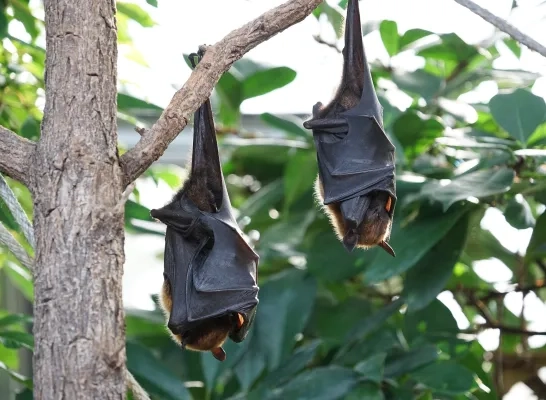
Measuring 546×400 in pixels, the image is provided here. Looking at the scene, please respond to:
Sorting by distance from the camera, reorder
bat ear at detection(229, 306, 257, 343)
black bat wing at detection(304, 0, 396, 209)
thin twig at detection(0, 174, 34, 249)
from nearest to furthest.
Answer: thin twig at detection(0, 174, 34, 249) < bat ear at detection(229, 306, 257, 343) < black bat wing at detection(304, 0, 396, 209)

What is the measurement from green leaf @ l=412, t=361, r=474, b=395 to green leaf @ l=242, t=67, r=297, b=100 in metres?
0.94

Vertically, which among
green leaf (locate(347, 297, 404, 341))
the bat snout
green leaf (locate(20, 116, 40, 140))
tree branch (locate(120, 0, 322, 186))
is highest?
green leaf (locate(20, 116, 40, 140))

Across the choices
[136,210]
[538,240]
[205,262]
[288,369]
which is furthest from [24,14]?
[538,240]

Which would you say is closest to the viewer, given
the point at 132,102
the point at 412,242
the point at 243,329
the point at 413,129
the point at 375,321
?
the point at 243,329

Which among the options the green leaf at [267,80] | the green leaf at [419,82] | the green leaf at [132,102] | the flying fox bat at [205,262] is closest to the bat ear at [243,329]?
the flying fox bat at [205,262]

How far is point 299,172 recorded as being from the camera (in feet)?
9.17

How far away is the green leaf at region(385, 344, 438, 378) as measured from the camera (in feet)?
7.18

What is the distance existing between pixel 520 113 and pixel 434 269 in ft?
1.67

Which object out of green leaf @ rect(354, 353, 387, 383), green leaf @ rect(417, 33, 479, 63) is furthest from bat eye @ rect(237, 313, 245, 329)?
green leaf @ rect(417, 33, 479, 63)

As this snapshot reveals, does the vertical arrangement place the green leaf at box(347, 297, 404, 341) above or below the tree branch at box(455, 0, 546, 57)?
below

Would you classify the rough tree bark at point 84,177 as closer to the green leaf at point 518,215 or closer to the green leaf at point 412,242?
the green leaf at point 412,242

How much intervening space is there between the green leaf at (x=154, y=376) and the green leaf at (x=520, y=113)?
118cm

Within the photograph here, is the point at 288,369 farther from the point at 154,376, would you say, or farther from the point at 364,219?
the point at 364,219

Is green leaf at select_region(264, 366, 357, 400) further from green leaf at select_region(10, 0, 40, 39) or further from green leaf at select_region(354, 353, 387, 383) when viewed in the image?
green leaf at select_region(10, 0, 40, 39)
